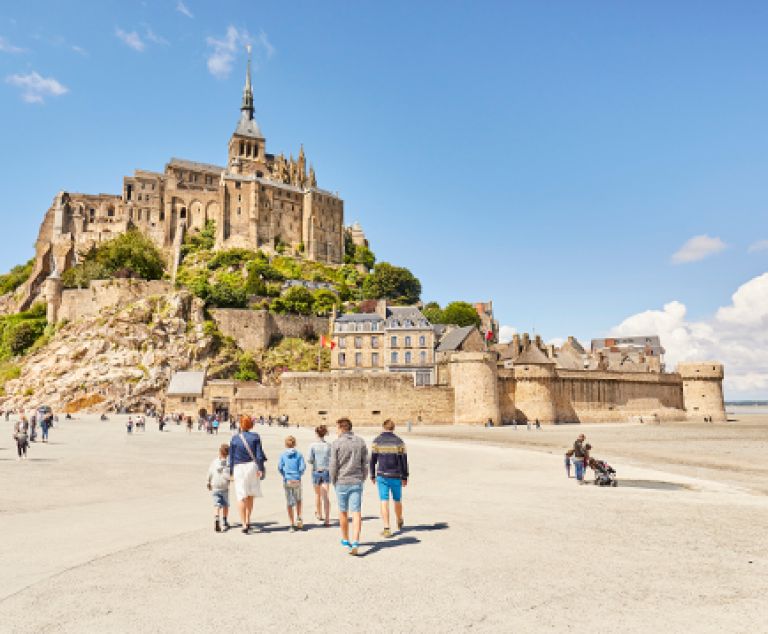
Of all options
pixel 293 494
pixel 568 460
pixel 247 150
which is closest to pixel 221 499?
pixel 293 494

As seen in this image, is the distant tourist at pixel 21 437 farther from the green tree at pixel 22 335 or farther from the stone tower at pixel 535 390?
the green tree at pixel 22 335

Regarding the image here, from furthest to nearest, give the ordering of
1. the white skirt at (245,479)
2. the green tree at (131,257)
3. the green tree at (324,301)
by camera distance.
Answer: the green tree at (131,257)
the green tree at (324,301)
the white skirt at (245,479)

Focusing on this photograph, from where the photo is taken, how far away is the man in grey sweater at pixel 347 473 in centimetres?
723

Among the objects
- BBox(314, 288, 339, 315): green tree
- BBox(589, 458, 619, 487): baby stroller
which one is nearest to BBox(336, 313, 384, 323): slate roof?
BBox(314, 288, 339, 315): green tree

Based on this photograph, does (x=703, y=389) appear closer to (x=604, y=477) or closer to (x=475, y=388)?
(x=475, y=388)

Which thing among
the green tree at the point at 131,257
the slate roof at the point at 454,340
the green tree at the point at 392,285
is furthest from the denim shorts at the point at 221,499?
the green tree at the point at 392,285

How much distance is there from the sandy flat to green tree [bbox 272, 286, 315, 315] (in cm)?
5182

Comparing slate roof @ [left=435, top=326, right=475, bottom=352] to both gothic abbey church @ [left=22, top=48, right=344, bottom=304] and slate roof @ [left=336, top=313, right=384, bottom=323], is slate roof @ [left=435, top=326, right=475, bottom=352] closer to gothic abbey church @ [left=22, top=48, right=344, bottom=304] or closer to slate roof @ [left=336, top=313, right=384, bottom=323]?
slate roof @ [left=336, top=313, right=384, bottom=323]

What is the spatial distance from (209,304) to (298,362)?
12609mm

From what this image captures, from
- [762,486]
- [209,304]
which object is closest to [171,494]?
[762,486]

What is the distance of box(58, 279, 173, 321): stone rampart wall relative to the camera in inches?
2327

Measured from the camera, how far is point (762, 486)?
13.7 metres

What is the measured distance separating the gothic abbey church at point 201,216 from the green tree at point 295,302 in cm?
1812

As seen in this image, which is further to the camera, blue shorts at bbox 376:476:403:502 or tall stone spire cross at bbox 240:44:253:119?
tall stone spire cross at bbox 240:44:253:119
